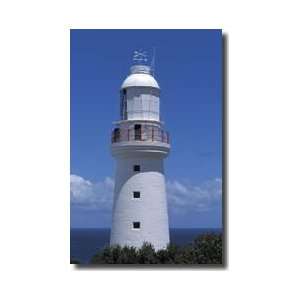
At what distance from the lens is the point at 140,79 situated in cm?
1031

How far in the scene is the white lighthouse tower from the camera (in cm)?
1023

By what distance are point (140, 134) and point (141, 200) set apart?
98 cm

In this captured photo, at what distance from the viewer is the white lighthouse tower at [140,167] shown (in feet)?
33.6

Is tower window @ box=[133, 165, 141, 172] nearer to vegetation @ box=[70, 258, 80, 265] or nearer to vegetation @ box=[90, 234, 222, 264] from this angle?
vegetation @ box=[90, 234, 222, 264]

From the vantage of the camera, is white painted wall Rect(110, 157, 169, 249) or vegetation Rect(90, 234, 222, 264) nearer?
vegetation Rect(90, 234, 222, 264)

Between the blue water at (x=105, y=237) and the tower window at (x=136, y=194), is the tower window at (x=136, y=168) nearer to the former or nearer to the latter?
the tower window at (x=136, y=194)

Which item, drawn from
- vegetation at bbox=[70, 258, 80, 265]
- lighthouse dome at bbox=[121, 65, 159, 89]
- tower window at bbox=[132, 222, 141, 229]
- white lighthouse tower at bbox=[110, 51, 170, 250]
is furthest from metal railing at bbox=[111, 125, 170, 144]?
vegetation at bbox=[70, 258, 80, 265]

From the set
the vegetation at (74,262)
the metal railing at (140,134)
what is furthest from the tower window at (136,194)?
the vegetation at (74,262)

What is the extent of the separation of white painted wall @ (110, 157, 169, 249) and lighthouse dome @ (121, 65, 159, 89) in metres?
1.11

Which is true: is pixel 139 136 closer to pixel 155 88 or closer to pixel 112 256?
pixel 155 88

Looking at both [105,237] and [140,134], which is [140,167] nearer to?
[140,134]

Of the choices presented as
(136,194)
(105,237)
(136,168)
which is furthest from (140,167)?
(105,237)
